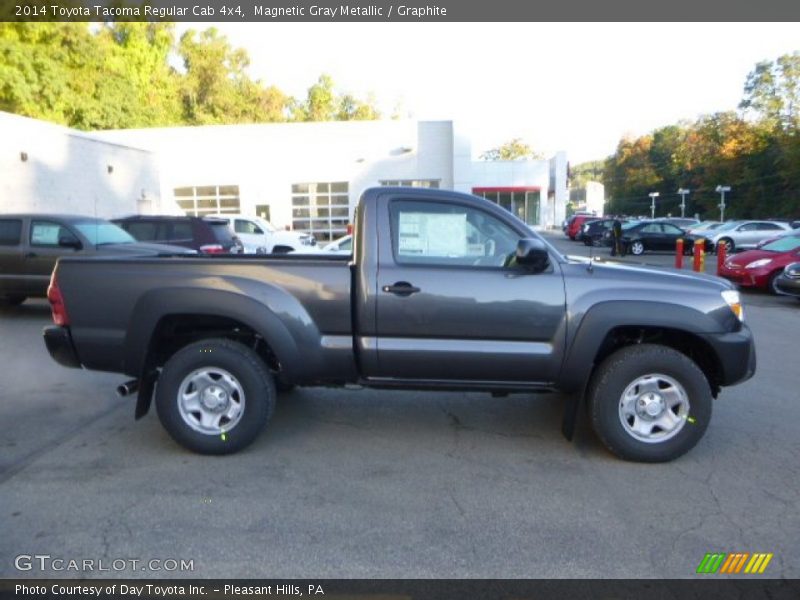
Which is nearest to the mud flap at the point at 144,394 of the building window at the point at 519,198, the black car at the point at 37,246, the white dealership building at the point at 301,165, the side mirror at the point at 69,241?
the black car at the point at 37,246

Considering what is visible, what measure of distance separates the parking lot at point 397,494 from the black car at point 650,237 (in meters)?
21.4

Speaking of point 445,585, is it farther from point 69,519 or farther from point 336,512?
point 69,519

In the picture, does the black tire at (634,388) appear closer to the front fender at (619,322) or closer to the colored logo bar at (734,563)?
the front fender at (619,322)

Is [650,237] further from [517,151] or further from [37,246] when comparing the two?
[517,151]

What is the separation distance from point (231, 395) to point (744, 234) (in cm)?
2777

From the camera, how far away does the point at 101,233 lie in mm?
10336

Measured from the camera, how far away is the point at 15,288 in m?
10.1

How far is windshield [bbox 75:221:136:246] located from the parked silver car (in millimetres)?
23453

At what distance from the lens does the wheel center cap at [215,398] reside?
434 cm

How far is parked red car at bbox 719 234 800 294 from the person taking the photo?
44.0ft

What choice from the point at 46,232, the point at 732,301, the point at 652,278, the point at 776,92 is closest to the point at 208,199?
the point at 46,232

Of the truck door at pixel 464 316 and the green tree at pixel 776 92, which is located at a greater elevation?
the green tree at pixel 776 92

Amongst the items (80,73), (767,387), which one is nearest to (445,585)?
(767,387)

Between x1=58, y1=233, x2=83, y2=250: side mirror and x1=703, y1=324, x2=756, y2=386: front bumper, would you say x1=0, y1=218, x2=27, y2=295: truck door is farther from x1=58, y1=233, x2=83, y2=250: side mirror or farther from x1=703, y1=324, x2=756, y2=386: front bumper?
x1=703, y1=324, x2=756, y2=386: front bumper
